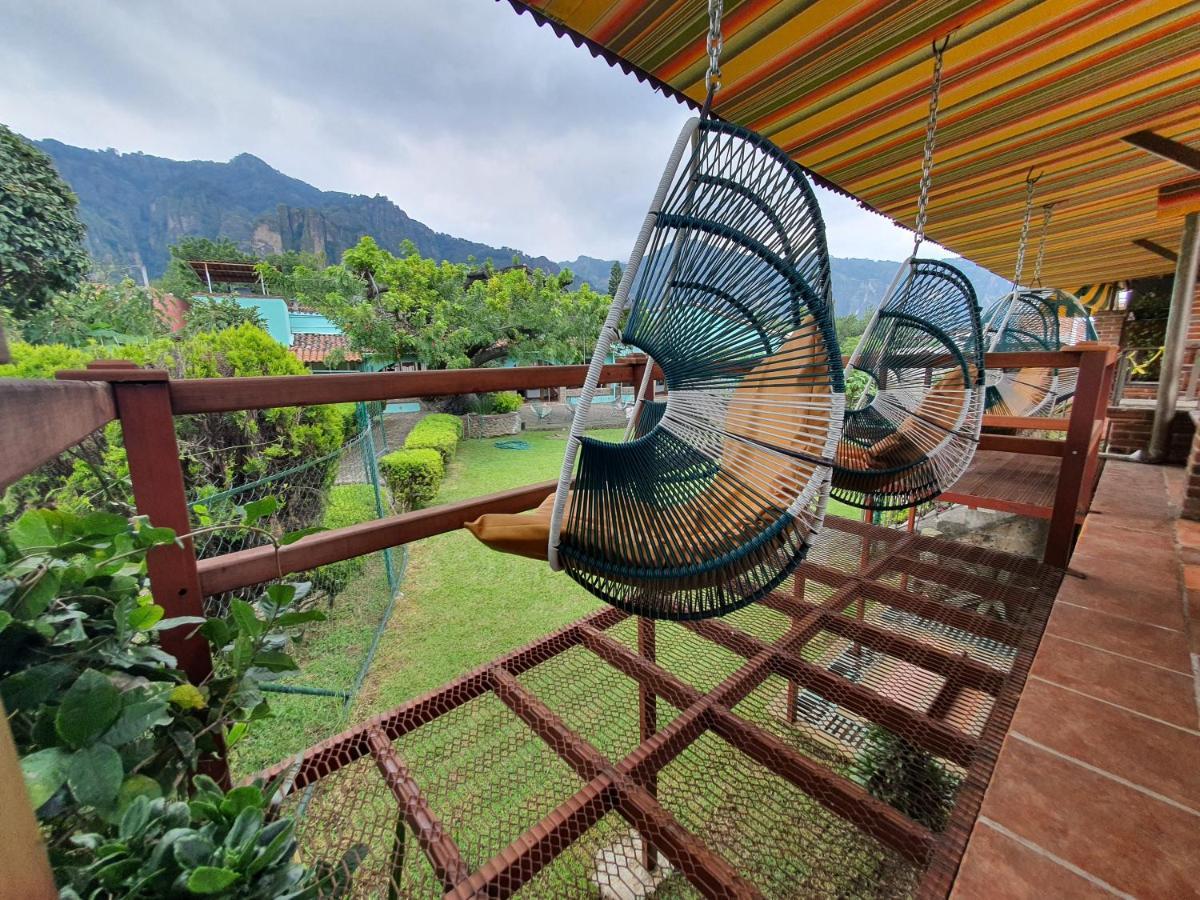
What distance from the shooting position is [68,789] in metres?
0.59

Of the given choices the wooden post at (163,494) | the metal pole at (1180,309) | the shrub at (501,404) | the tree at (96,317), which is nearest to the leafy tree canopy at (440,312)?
the shrub at (501,404)

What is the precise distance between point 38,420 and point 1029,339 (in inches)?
182

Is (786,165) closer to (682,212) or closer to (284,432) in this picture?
(682,212)

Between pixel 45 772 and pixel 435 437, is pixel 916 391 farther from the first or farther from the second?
pixel 435 437

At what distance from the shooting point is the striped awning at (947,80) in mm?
1558

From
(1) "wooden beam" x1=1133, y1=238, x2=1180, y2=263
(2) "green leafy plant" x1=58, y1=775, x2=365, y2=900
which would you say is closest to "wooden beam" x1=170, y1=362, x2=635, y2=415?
(2) "green leafy plant" x1=58, y1=775, x2=365, y2=900

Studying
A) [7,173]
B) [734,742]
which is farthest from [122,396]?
[7,173]

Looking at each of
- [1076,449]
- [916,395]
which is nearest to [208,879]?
[916,395]

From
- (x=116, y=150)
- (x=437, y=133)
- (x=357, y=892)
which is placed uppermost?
(x=116, y=150)

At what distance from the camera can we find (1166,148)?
243 cm

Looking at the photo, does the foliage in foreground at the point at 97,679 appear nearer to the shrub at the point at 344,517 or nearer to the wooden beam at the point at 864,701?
the wooden beam at the point at 864,701

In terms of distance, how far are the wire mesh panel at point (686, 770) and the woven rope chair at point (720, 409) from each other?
10.3 inches

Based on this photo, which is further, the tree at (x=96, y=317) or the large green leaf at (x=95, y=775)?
the tree at (x=96, y=317)

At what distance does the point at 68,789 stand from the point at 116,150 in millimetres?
98490
